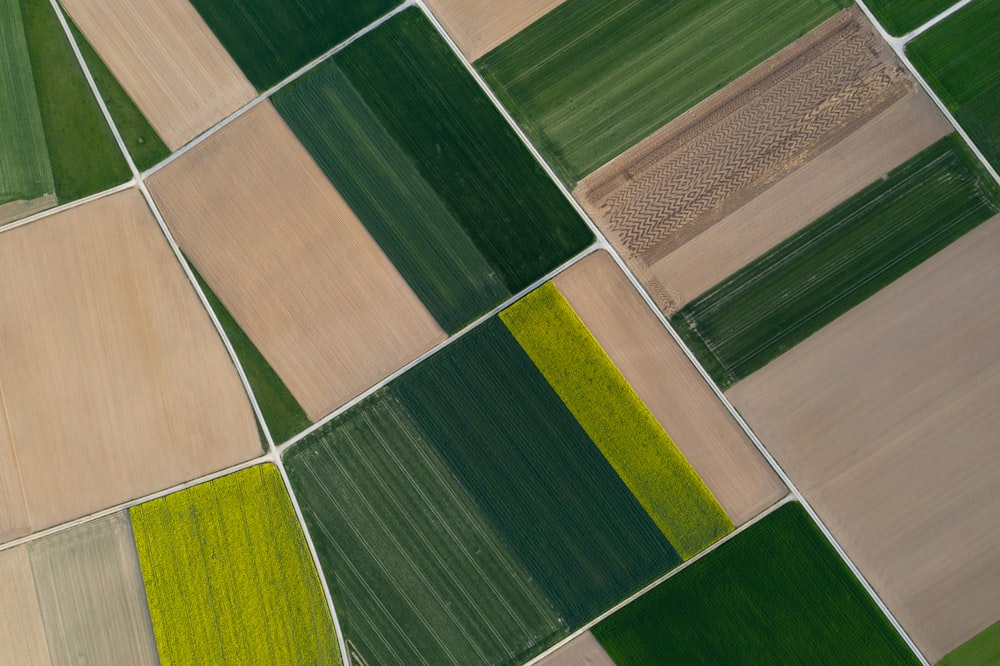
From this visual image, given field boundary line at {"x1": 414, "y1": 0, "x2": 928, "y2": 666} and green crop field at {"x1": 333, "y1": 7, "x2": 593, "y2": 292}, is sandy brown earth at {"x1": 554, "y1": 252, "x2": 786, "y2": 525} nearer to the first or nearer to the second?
field boundary line at {"x1": 414, "y1": 0, "x2": 928, "y2": 666}

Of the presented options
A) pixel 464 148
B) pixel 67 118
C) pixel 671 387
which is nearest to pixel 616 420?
pixel 671 387

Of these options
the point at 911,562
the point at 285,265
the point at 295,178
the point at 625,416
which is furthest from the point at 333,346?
the point at 911,562

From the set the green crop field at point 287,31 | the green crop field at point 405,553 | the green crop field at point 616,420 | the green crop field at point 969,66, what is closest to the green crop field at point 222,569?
the green crop field at point 405,553

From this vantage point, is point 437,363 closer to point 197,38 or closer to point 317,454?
point 317,454

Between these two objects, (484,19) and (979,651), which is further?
(484,19)

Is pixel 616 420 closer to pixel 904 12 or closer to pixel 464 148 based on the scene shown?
pixel 464 148

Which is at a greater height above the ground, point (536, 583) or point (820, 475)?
point (536, 583)

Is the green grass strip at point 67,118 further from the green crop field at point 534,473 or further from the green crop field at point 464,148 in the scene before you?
the green crop field at point 534,473
